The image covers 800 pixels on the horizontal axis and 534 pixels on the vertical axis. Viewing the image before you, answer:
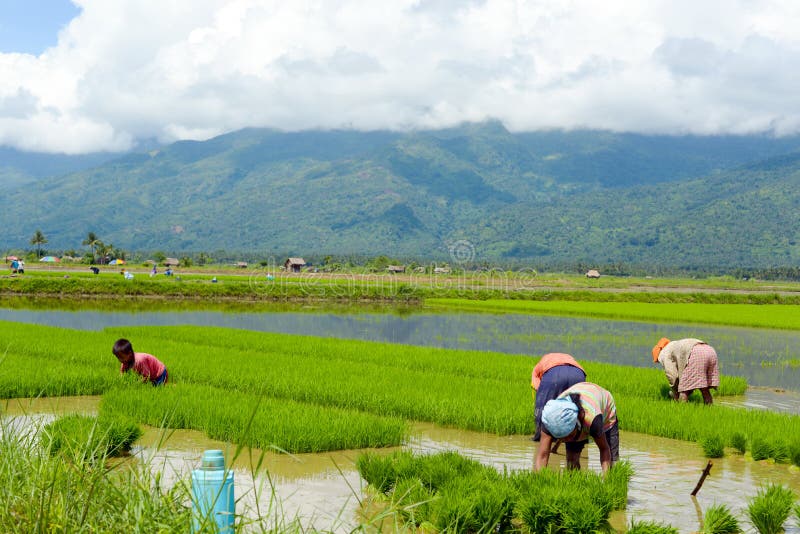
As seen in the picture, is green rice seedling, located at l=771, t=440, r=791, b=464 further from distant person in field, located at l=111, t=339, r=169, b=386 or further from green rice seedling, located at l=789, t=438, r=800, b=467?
distant person in field, located at l=111, t=339, r=169, b=386

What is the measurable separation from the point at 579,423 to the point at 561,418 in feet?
1.10

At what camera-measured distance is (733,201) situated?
18975cm

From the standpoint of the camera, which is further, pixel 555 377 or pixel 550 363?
pixel 550 363

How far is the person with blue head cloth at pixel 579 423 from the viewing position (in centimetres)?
518

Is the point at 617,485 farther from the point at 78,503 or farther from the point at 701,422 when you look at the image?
the point at 701,422

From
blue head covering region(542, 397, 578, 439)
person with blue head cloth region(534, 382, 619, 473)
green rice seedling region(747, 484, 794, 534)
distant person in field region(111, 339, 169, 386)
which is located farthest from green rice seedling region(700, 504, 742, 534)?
distant person in field region(111, 339, 169, 386)

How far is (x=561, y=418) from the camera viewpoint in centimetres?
516

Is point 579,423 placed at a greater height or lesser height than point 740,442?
greater

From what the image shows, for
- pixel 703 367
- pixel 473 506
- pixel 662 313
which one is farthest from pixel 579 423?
pixel 662 313

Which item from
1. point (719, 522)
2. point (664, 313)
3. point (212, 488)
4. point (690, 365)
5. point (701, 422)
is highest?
point (212, 488)

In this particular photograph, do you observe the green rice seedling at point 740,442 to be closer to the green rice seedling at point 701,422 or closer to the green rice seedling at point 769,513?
the green rice seedling at point 701,422

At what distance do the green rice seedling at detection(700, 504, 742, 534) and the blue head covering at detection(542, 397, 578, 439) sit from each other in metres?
1.14

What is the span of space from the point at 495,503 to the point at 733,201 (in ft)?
674

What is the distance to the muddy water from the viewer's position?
18.1 feet
